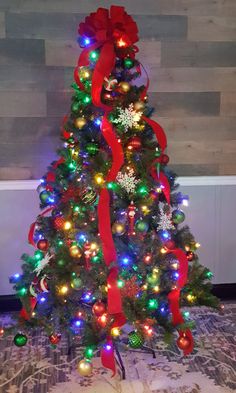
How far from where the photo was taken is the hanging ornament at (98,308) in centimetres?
213

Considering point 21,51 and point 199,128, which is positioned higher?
point 21,51

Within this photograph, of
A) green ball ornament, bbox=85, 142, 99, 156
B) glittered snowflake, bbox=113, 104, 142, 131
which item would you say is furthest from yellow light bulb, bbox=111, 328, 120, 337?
glittered snowflake, bbox=113, 104, 142, 131

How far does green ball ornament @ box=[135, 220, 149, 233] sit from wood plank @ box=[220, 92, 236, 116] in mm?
1233

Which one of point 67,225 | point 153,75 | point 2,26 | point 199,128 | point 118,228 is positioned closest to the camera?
point 118,228

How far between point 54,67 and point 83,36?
2.17ft

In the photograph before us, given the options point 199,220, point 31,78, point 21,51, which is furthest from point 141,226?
point 21,51

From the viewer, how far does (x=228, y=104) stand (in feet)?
9.95

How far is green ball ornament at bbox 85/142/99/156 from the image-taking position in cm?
217

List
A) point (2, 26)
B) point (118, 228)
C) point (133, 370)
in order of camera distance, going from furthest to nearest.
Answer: point (2, 26) → point (133, 370) → point (118, 228)

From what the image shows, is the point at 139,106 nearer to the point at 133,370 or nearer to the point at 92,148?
the point at 92,148

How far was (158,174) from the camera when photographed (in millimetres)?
2277

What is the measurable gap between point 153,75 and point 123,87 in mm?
816

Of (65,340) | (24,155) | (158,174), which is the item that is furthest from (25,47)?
(65,340)

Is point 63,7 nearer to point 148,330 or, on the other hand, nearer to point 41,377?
point 148,330
